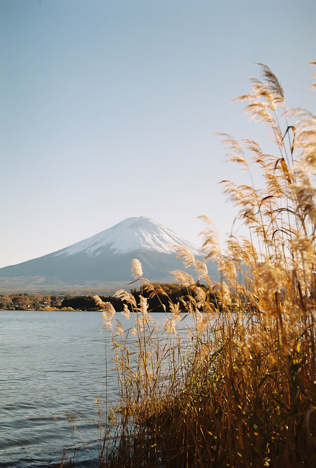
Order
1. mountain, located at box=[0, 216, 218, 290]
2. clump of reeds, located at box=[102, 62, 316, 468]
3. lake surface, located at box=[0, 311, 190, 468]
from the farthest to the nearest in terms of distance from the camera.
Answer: mountain, located at box=[0, 216, 218, 290] < lake surface, located at box=[0, 311, 190, 468] < clump of reeds, located at box=[102, 62, 316, 468]

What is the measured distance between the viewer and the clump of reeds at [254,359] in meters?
1.87

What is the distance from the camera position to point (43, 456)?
12.3 feet

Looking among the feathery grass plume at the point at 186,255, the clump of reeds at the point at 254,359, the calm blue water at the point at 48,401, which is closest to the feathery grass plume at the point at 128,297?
the clump of reeds at the point at 254,359

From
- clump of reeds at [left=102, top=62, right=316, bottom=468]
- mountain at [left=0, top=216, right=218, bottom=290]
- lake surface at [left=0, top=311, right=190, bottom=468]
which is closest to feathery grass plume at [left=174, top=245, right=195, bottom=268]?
clump of reeds at [left=102, top=62, right=316, bottom=468]

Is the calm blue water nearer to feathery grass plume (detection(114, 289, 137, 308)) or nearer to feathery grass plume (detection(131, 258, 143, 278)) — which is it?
feathery grass plume (detection(114, 289, 137, 308))

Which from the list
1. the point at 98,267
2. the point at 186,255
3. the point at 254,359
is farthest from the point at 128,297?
the point at 98,267

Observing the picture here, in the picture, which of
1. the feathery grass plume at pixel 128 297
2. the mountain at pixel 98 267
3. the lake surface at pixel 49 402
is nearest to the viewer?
the feathery grass plume at pixel 128 297

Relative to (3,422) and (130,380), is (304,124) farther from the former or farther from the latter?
(3,422)

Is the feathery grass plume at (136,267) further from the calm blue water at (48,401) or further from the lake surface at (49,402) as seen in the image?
the calm blue water at (48,401)

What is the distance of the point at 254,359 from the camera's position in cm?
264

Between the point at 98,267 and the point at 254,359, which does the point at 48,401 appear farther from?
the point at 98,267

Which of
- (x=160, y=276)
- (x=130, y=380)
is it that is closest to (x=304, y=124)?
(x=130, y=380)

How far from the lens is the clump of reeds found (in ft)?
6.14

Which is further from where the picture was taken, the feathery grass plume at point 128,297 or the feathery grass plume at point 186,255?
the feathery grass plume at point 128,297
